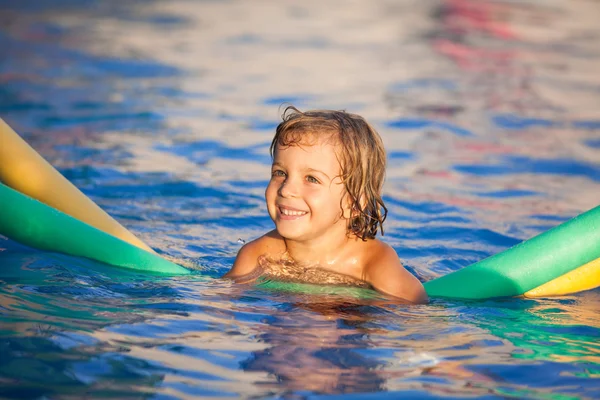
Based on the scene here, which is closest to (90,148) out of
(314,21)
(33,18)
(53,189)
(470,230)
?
(53,189)

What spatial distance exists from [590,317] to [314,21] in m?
12.5

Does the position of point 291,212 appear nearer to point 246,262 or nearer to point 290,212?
A: point 290,212

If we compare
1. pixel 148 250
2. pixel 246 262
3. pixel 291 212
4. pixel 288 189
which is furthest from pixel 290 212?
pixel 148 250

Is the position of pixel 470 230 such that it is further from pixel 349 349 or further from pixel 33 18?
pixel 33 18

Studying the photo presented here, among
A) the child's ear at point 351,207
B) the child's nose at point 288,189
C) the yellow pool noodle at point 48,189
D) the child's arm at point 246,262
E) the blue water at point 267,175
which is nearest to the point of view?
the blue water at point 267,175

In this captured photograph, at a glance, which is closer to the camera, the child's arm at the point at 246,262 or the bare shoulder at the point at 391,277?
the bare shoulder at the point at 391,277

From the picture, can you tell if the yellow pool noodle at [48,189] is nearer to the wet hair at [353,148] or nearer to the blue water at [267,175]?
the blue water at [267,175]

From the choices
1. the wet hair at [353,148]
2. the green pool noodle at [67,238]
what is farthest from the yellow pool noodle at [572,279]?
the green pool noodle at [67,238]

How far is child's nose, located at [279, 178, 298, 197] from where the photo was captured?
167 inches

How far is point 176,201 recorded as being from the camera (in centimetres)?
661

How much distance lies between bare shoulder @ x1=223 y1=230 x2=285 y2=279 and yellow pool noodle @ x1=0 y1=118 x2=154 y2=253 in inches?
23.9

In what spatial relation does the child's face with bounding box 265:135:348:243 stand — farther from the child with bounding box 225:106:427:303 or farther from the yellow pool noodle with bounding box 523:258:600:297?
the yellow pool noodle with bounding box 523:258:600:297

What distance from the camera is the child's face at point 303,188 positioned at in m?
4.25

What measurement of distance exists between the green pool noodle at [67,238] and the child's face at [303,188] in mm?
747
